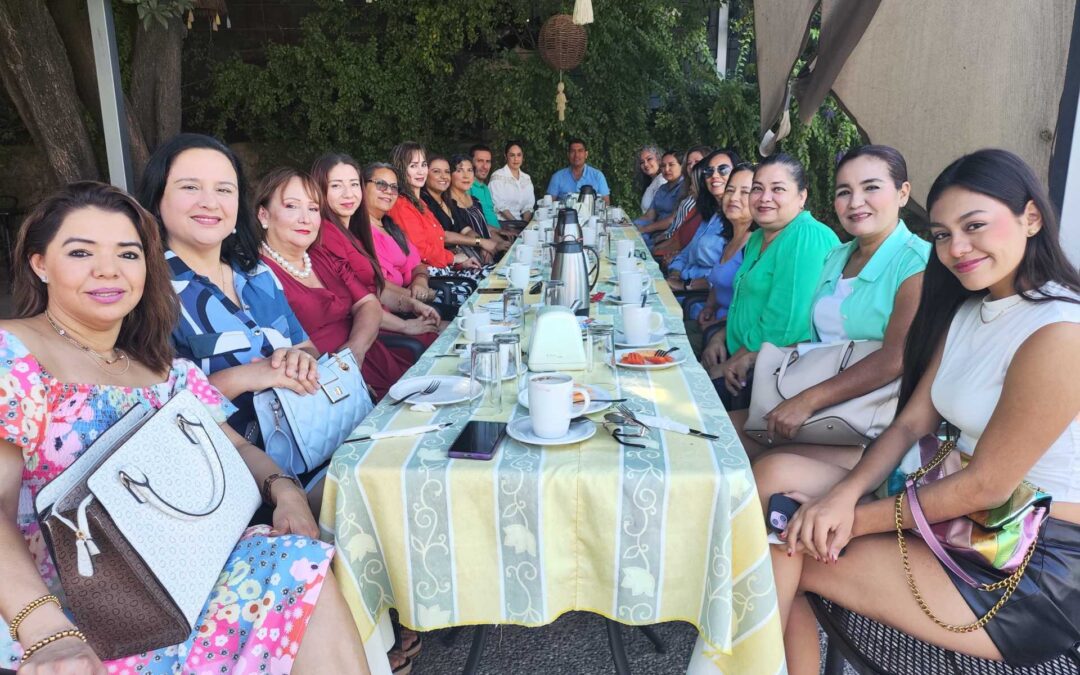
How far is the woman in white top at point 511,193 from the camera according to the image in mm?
7898

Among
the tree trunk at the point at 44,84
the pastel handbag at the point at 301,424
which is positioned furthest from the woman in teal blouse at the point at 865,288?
the tree trunk at the point at 44,84

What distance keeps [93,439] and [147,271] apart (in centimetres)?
39

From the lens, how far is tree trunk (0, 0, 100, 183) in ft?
16.4

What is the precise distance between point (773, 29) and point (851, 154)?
46 cm

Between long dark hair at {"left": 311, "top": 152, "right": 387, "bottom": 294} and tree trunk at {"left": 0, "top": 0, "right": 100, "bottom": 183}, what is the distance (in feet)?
11.1

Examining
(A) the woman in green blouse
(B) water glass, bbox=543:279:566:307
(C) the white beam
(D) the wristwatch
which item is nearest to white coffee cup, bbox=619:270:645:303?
(B) water glass, bbox=543:279:566:307

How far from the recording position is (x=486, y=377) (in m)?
1.59

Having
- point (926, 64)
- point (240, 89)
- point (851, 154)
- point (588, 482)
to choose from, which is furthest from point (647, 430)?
point (240, 89)

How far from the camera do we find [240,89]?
8.79m

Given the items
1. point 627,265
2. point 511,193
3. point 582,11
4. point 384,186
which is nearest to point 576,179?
→ point 511,193

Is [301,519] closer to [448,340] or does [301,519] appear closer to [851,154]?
[448,340]

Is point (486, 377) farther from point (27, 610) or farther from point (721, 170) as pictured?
point (721, 170)

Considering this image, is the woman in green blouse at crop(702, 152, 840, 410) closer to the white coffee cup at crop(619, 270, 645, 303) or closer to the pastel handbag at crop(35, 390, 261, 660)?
the white coffee cup at crop(619, 270, 645, 303)

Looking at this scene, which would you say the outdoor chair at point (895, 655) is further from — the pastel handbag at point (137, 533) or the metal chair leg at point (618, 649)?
the pastel handbag at point (137, 533)
